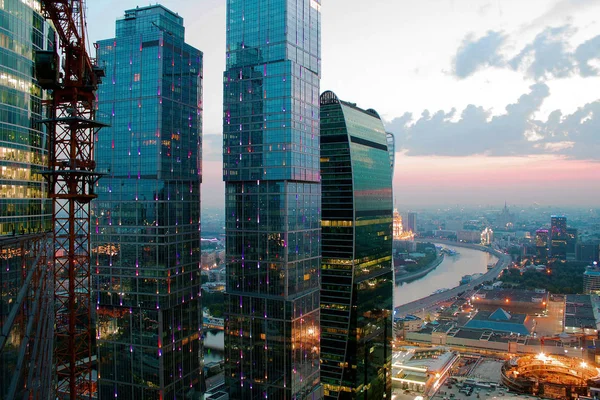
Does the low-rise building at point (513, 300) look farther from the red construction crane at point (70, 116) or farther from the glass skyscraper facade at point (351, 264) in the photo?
the red construction crane at point (70, 116)

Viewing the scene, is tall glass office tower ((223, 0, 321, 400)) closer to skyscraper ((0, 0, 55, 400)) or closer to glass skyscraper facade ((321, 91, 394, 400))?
glass skyscraper facade ((321, 91, 394, 400))

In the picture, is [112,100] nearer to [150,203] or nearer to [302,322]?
[150,203]

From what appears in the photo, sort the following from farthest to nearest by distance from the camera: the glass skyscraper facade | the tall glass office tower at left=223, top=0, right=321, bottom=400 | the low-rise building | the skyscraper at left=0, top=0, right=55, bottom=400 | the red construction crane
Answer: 1. the low-rise building
2. the glass skyscraper facade
3. the tall glass office tower at left=223, top=0, right=321, bottom=400
4. the red construction crane
5. the skyscraper at left=0, top=0, right=55, bottom=400

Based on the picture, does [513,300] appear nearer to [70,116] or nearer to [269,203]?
[269,203]

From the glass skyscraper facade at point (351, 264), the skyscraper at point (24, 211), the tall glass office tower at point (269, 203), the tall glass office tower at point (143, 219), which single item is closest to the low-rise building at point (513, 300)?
the glass skyscraper facade at point (351, 264)

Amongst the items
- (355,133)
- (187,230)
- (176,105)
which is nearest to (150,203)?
(187,230)

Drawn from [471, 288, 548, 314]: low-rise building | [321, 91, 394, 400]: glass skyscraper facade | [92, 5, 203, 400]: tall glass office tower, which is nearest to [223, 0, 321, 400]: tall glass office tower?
[92, 5, 203, 400]: tall glass office tower

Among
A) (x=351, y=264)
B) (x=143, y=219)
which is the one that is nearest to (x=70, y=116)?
(x=143, y=219)

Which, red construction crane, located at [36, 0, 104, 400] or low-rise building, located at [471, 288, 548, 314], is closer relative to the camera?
red construction crane, located at [36, 0, 104, 400]
